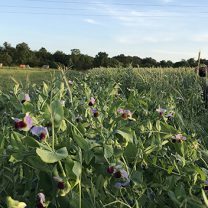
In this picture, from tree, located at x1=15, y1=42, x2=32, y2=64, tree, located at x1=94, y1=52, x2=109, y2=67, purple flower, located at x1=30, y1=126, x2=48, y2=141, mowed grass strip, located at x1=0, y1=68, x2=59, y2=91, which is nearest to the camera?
purple flower, located at x1=30, y1=126, x2=48, y2=141

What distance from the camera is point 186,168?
1.57 meters

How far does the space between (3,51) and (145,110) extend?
4745 cm

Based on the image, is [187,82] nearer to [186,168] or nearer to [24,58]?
[186,168]

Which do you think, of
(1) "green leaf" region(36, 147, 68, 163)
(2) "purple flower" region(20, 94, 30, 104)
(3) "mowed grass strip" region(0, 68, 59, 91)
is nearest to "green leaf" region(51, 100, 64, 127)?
(1) "green leaf" region(36, 147, 68, 163)

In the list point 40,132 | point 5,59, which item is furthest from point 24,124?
point 5,59

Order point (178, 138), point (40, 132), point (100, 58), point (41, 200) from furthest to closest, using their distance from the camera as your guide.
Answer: point (100, 58)
point (178, 138)
point (40, 132)
point (41, 200)

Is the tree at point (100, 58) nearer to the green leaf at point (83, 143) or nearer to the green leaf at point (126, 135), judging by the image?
the green leaf at point (126, 135)

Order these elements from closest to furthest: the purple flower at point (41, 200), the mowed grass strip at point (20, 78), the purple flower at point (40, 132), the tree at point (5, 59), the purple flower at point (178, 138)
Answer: the purple flower at point (41, 200) → the purple flower at point (40, 132) → the purple flower at point (178, 138) → the mowed grass strip at point (20, 78) → the tree at point (5, 59)

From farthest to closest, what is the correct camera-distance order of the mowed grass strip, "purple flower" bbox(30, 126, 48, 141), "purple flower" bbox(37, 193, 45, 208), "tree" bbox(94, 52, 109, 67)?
"tree" bbox(94, 52, 109, 67)
the mowed grass strip
"purple flower" bbox(30, 126, 48, 141)
"purple flower" bbox(37, 193, 45, 208)

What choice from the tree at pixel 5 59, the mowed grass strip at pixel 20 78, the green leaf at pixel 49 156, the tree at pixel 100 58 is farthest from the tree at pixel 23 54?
the green leaf at pixel 49 156

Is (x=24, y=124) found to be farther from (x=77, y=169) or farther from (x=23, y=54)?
(x=23, y=54)

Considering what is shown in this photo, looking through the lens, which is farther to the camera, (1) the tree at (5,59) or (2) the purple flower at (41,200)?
(1) the tree at (5,59)

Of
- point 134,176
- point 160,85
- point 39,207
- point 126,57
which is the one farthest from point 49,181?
point 126,57

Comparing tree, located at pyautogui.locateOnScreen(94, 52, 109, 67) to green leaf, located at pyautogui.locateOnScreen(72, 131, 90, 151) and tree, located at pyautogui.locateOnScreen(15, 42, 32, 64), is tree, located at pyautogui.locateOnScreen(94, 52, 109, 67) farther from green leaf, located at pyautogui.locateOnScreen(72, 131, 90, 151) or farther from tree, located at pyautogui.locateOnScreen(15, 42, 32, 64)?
green leaf, located at pyautogui.locateOnScreen(72, 131, 90, 151)
